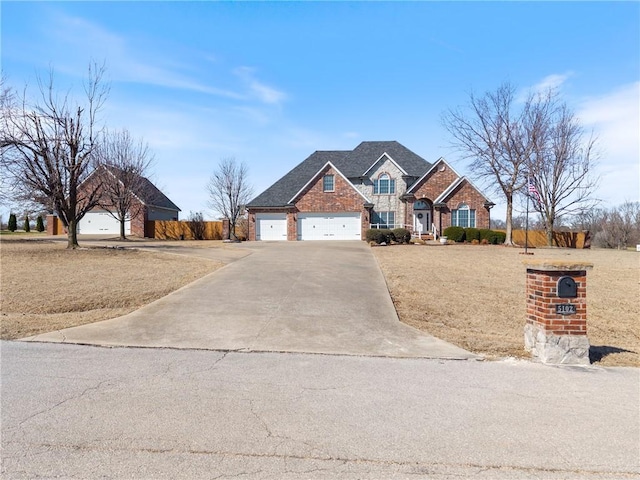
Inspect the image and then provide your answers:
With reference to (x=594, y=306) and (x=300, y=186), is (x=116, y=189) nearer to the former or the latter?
(x=300, y=186)

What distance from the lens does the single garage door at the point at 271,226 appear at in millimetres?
33062

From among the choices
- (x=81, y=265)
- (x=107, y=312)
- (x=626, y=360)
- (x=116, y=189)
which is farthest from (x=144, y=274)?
(x=116, y=189)

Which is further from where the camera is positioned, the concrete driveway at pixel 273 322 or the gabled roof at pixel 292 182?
the gabled roof at pixel 292 182

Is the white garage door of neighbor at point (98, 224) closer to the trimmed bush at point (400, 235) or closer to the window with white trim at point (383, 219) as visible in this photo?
the window with white trim at point (383, 219)

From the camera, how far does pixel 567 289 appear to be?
6.04 metres

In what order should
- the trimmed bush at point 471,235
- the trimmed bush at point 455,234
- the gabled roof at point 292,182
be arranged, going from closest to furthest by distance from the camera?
1. the trimmed bush at point 455,234
2. the trimmed bush at point 471,235
3. the gabled roof at point 292,182

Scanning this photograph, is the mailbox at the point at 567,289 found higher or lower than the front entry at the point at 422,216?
lower

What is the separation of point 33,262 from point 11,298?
6028 millimetres

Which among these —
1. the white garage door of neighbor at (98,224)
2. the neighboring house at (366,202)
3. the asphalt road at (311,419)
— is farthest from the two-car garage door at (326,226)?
the asphalt road at (311,419)

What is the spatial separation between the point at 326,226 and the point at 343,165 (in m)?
7.52

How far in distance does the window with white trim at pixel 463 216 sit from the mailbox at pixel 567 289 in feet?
94.0

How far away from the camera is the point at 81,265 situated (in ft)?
48.3

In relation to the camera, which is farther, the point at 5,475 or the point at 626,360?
the point at 626,360

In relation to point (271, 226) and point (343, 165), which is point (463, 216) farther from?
point (271, 226)
